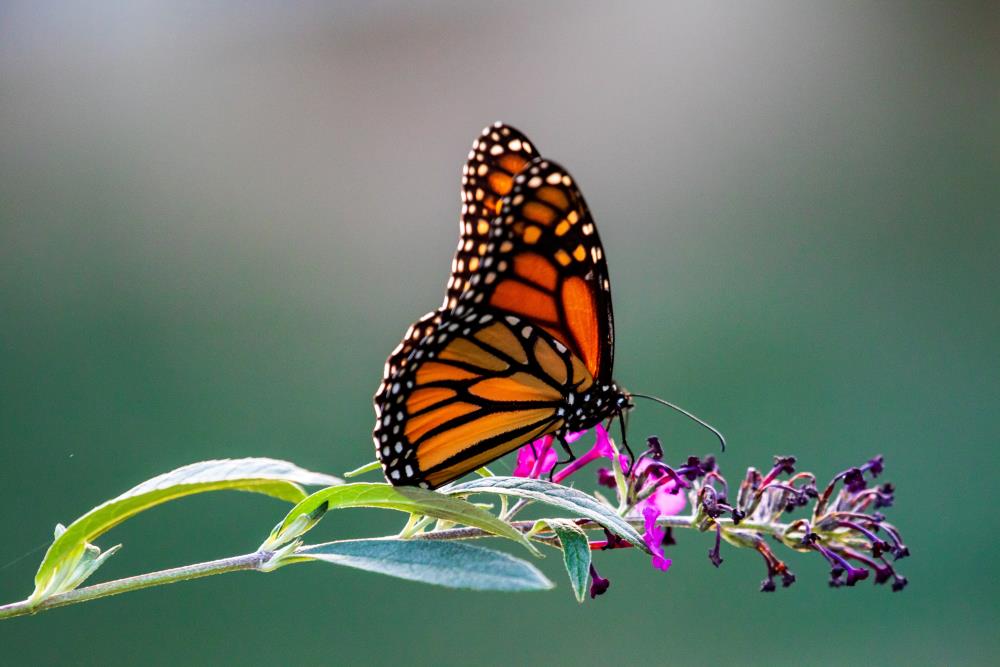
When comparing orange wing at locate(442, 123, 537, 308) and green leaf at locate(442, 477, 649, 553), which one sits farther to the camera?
orange wing at locate(442, 123, 537, 308)

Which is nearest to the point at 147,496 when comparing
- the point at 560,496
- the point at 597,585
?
the point at 560,496

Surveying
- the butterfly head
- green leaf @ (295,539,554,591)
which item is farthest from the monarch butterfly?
green leaf @ (295,539,554,591)

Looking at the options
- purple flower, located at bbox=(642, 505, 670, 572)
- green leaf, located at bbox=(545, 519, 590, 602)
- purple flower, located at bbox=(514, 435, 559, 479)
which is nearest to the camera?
green leaf, located at bbox=(545, 519, 590, 602)

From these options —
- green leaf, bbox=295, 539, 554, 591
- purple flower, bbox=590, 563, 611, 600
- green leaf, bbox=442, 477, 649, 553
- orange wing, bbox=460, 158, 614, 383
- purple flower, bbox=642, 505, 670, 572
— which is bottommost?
purple flower, bbox=590, 563, 611, 600

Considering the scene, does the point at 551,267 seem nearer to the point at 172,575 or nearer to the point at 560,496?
the point at 560,496

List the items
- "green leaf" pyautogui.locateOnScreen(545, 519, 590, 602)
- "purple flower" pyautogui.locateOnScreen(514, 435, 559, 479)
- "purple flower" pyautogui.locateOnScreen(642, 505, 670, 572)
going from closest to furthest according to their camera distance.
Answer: "green leaf" pyautogui.locateOnScreen(545, 519, 590, 602) → "purple flower" pyautogui.locateOnScreen(642, 505, 670, 572) → "purple flower" pyautogui.locateOnScreen(514, 435, 559, 479)

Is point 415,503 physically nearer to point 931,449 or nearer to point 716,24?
point 931,449

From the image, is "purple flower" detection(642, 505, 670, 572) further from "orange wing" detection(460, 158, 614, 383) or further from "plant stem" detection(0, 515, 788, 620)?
"orange wing" detection(460, 158, 614, 383)
